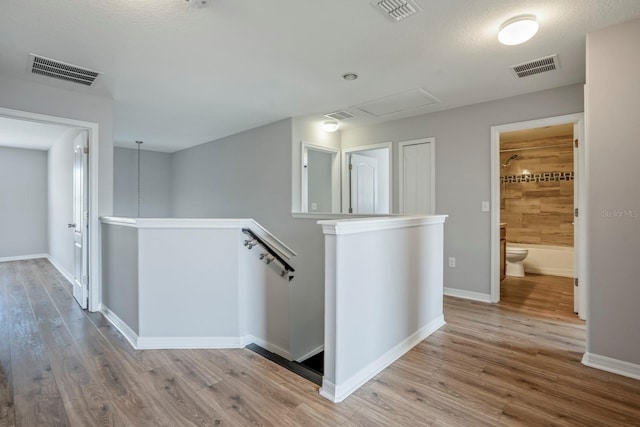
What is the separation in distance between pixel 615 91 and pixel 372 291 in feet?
7.22

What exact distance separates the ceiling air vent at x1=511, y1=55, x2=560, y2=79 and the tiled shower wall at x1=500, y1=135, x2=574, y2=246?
3.30 meters

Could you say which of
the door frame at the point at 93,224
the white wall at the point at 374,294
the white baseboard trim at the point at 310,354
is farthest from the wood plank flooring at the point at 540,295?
the door frame at the point at 93,224

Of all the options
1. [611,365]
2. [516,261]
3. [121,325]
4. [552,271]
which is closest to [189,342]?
[121,325]

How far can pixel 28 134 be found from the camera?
5.40 metres

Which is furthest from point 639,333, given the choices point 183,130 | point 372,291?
point 183,130

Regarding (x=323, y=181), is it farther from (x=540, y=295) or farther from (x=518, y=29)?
(x=518, y=29)

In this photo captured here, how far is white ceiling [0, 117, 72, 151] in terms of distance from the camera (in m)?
4.78

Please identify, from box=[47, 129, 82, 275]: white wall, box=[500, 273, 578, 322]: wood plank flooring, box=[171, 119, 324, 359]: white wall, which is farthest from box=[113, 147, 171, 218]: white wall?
box=[500, 273, 578, 322]: wood plank flooring

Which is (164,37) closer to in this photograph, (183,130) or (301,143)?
(301,143)

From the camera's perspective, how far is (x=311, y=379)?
84.5 inches

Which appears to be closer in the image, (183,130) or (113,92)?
(113,92)

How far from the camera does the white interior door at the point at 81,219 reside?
363cm

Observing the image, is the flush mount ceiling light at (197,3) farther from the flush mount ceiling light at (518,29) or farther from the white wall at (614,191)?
the white wall at (614,191)

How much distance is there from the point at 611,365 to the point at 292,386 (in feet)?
7.26
